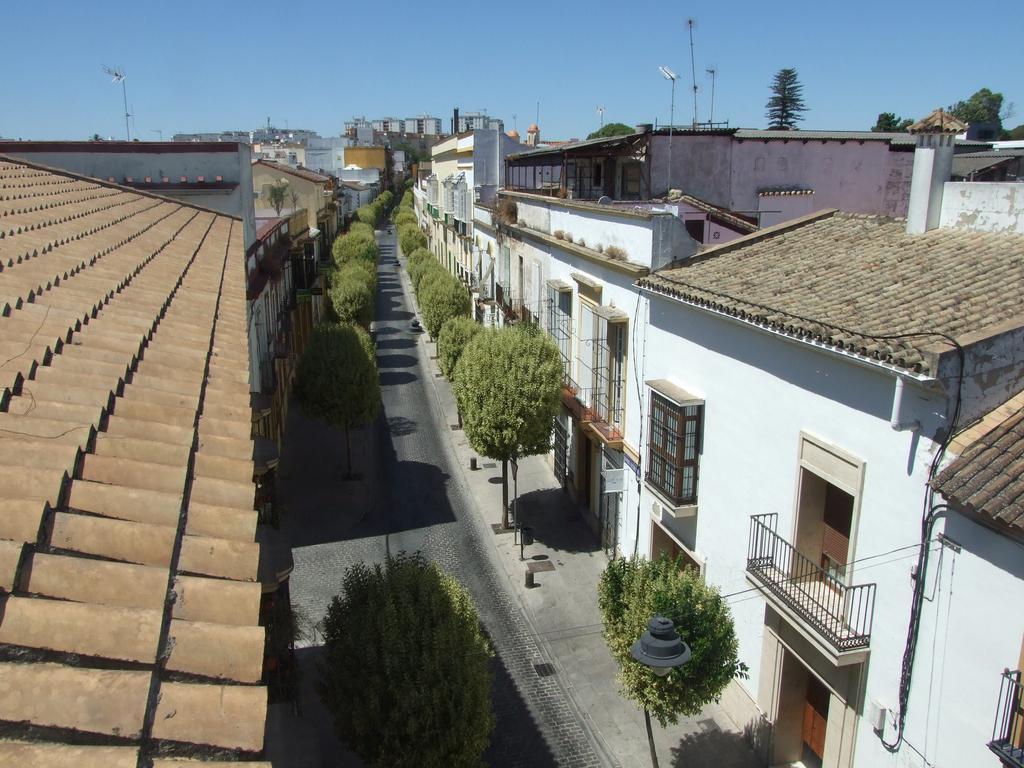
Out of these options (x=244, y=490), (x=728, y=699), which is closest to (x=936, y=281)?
(x=728, y=699)

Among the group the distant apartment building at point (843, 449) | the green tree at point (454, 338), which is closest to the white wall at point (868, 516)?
the distant apartment building at point (843, 449)

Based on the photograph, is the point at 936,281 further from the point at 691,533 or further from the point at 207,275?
the point at 207,275

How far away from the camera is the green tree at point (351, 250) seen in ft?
150

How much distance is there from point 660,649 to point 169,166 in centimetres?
1607

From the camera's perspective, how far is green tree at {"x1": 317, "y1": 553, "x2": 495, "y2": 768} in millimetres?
8852

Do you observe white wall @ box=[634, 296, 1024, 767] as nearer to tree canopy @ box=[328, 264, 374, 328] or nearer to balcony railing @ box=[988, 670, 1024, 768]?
balcony railing @ box=[988, 670, 1024, 768]

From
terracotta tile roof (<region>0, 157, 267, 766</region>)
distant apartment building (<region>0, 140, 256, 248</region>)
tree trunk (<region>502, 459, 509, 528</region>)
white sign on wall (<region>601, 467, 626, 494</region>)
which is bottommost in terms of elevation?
tree trunk (<region>502, 459, 509, 528</region>)

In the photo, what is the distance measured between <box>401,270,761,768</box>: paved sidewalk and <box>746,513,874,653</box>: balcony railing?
9.94 ft

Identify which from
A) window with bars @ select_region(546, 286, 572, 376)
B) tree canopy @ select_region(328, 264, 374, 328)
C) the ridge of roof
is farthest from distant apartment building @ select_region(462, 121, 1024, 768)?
tree canopy @ select_region(328, 264, 374, 328)

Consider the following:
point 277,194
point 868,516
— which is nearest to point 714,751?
point 868,516

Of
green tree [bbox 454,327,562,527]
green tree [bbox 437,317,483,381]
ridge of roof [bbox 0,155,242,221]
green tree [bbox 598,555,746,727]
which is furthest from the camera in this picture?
green tree [bbox 437,317,483,381]

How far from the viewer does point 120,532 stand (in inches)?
127

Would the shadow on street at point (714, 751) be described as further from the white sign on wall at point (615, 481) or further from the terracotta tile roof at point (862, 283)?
the terracotta tile roof at point (862, 283)

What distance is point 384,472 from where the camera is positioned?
898 inches
